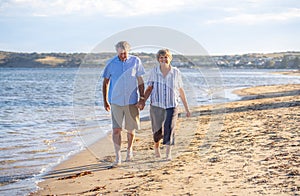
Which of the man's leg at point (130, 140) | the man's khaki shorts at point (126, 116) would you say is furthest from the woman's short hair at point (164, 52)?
the man's leg at point (130, 140)

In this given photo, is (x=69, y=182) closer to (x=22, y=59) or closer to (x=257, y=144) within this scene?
(x=257, y=144)

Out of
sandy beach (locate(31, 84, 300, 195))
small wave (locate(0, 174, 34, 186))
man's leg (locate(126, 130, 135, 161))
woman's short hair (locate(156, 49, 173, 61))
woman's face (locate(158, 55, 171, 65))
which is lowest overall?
small wave (locate(0, 174, 34, 186))

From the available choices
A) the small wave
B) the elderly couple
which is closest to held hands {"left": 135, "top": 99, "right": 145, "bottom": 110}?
the elderly couple

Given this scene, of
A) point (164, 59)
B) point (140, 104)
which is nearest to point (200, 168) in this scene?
point (140, 104)

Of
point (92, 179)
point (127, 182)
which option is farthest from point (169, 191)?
point (92, 179)

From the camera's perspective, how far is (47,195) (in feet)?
19.4

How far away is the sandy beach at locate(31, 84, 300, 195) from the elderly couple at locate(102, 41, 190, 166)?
684 mm

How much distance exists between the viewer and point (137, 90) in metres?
7.04

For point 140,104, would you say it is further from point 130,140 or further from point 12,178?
point 12,178

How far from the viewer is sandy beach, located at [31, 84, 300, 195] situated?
17.9 feet

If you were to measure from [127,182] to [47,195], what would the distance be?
1063 mm

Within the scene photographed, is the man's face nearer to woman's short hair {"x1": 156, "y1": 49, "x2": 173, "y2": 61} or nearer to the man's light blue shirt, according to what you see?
the man's light blue shirt

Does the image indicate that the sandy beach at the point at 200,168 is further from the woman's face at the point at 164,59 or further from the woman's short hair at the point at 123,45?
the woman's short hair at the point at 123,45

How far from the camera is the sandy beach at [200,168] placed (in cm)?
545
